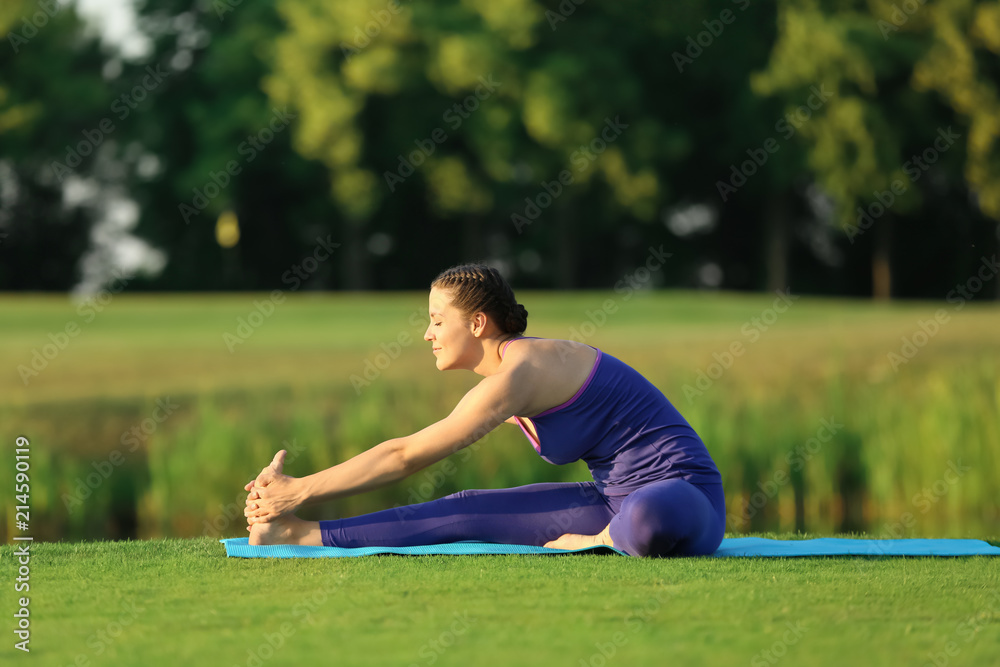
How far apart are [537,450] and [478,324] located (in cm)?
50

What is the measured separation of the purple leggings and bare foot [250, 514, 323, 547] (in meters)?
0.04

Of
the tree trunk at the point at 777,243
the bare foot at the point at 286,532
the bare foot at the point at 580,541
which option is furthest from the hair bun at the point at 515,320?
the tree trunk at the point at 777,243

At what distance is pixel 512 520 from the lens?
4.12 meters

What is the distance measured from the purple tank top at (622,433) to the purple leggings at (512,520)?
9 cm

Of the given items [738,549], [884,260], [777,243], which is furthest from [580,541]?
[884,260]

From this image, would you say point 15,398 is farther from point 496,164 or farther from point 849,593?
point 496,164

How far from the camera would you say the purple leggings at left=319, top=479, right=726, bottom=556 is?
155 inches

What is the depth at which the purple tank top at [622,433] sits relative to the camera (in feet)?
12.6

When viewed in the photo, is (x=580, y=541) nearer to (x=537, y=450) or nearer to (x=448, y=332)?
(x=537, y=450)

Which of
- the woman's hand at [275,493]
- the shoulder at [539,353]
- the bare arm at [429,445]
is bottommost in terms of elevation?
the woman's hand at [275,493]

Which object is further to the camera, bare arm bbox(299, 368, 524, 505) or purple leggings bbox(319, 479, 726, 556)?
purple leggings bbox(319, 479, 726, 556)

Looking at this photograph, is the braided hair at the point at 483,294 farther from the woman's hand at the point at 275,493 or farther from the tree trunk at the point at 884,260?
the tree trunk at the point at 884,260

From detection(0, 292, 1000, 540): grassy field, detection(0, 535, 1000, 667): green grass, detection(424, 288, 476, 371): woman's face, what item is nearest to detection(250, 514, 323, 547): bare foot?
detection(0, 535, 1000, 667): green grass

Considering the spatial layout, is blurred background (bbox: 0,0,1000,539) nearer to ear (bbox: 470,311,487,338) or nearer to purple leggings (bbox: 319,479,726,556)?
purple leggings (bbox: 319,479,726,556)
